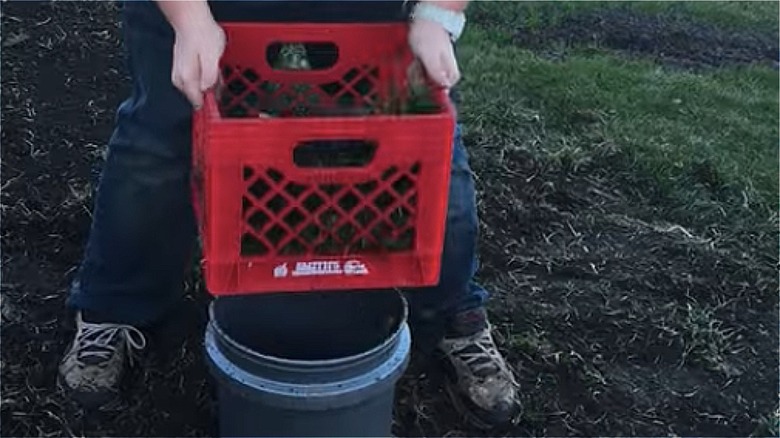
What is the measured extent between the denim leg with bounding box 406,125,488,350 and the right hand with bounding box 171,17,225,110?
70cm

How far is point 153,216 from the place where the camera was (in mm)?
2744

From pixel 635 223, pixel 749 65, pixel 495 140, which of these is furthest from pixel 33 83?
pixel 749 65

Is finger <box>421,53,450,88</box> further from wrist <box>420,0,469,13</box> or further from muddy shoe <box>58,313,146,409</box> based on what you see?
→ muddy shoe <box>58,313,146,409</box>

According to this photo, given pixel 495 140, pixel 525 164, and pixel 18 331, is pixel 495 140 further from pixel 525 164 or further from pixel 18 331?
pixel 18 331

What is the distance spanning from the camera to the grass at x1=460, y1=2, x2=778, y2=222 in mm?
4051

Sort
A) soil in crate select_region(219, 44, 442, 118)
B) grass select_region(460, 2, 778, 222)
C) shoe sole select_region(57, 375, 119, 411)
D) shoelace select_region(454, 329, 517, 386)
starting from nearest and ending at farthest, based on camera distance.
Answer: soil in crate select_region(219, 44, 442, 118) → shoe sole select_region(57, 375, 119, 411) → shoelace select_region(454, 329, 517, 386) → grass select_region(460, 2, 778, 222)

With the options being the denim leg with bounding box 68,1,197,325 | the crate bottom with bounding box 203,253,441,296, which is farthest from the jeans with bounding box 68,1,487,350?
the crate bottom with bounding box 203,253,441,296

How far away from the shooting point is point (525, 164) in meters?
3.97

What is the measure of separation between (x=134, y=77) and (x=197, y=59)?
0.62 m

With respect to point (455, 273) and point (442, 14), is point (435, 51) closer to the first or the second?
point (442, 14)

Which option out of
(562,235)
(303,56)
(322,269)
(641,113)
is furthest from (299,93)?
(641,113)

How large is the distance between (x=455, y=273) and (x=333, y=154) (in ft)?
2.28

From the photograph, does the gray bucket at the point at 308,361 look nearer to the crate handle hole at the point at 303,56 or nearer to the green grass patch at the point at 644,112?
the crate handle hole at the point at 303,56

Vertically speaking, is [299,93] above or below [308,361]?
above
